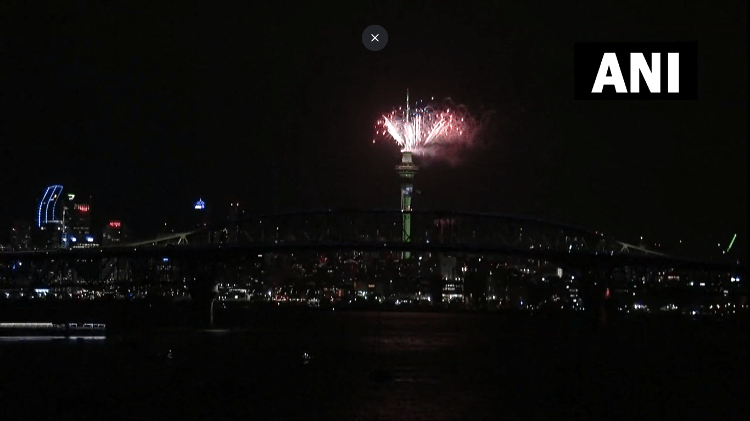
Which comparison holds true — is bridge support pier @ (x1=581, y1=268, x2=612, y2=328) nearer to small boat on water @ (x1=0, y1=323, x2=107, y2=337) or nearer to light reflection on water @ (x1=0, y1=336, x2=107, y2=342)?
small boat on water @ (x1=0, y1=323, x2=107, y2=337)

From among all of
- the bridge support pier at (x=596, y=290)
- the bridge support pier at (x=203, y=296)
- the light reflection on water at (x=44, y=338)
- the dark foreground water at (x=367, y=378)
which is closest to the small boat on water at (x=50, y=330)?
the light reflection on water at (x=44, y=338)

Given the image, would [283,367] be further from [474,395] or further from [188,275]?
[188,275]

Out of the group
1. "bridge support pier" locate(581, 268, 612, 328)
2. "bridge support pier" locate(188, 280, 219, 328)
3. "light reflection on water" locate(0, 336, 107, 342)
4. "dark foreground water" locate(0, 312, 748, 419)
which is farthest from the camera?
"bridge support pier" locate(581, 268, 612, 328)

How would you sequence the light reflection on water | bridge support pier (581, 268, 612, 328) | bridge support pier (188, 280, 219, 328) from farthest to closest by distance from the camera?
bridge support pier (581, 268, 612, 328), bridge support pier (188, 280, 219, 328), the light reflection on water

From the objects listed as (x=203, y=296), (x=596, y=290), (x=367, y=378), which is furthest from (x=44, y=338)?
(x=596, y=290)

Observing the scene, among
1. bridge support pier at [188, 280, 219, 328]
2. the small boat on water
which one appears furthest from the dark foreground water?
bridge support pier at [188, 280, 219, 328]

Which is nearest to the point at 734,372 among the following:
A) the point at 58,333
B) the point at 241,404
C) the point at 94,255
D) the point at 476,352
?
the point at 476,352

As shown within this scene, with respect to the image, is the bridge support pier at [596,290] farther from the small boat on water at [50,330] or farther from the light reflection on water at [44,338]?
the light reflection on water at [44,338]
